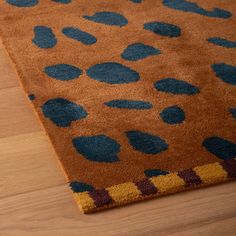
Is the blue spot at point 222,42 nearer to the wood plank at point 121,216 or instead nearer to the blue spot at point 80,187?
the wood plank at point 121,216

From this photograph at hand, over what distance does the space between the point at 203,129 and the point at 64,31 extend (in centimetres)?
59

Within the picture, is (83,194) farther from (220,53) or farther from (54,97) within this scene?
(220,53)

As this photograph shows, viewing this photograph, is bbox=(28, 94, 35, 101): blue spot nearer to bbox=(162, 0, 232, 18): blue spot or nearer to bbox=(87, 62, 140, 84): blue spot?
bbox=(87, 62, 140, 84): blue spot

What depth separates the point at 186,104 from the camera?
133cm

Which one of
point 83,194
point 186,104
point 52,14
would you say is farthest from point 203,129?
point 52,14

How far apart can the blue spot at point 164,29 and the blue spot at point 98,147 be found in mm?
524

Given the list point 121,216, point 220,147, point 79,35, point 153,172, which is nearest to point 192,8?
point 79,35

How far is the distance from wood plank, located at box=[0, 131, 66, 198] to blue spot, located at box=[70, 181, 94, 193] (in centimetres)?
4

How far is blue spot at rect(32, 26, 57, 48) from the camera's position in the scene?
1.52 meters

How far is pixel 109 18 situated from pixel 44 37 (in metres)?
0.24

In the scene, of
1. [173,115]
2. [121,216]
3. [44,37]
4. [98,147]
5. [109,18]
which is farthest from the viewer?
[109,18]

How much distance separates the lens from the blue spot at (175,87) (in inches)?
54.0

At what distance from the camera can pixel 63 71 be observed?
1.42m

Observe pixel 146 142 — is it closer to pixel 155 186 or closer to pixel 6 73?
pixel 155 186
